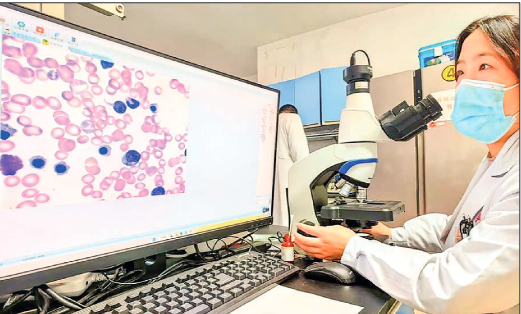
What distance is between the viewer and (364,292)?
0.59 m

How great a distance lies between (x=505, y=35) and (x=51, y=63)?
2.78 ft

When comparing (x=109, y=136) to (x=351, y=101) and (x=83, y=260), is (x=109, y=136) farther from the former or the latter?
(x=351, y=101)

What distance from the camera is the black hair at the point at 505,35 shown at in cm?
64

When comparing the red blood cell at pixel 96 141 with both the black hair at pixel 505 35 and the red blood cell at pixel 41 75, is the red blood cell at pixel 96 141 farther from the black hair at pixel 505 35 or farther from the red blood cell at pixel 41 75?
the black hair at pixel 505 35

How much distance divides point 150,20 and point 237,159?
2704 mm

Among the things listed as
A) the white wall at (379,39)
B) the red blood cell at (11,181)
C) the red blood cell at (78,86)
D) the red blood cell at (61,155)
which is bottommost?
the red blood cell at (11,181)

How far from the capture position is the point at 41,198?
17.4 inches

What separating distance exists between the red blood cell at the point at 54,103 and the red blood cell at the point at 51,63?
0.04 meters


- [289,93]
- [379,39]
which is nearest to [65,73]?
[289,93]

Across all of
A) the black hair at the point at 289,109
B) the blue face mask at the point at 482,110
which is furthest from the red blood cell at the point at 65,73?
the black hair at the point at 289,109

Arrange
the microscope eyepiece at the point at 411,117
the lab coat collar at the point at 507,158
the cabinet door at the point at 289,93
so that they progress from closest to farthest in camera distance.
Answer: the lab coat collar at the point at 507,158
the microscope eyepiece at the point at 411,117
the cabinet door at the point at 289,93

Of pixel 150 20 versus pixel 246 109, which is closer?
pixel 246 109

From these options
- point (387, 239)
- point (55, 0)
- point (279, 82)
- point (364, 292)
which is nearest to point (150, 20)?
point (279, 82)

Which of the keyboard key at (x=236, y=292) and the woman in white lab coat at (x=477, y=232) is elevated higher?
the woman in white lab coat at (x=477, y=232)
